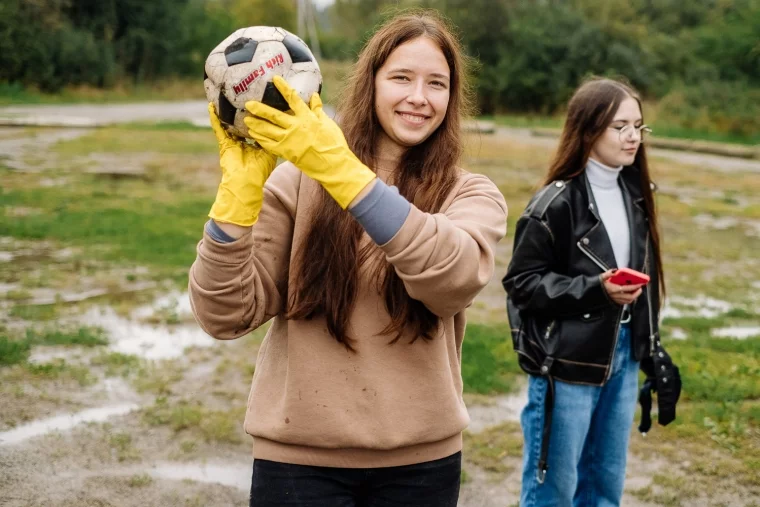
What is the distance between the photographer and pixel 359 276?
209cm

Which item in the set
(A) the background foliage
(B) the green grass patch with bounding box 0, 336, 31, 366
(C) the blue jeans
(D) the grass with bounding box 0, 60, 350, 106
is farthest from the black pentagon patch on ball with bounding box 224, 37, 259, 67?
(A) the background foliage

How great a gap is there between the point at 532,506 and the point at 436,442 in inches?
57.8

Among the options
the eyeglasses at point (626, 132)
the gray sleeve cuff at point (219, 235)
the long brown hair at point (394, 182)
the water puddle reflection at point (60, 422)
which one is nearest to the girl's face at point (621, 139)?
the eyeglasses at point (626, 132)

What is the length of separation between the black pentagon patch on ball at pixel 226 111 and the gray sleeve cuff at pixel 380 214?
408 mm

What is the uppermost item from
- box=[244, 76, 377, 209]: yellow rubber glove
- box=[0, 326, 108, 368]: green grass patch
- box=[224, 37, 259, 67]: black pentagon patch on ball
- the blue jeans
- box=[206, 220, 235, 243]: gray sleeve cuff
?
box=[224, 37, 259, 67]: black pentagon patch on ball

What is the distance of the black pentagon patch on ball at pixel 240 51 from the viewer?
6.63ft

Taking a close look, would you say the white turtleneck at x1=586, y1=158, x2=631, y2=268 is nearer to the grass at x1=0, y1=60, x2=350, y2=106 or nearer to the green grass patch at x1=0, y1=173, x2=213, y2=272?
the green grass patch at x1=0, y1=173, x2=213, y2=272

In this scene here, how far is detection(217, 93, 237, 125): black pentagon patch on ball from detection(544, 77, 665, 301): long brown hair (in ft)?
6.15

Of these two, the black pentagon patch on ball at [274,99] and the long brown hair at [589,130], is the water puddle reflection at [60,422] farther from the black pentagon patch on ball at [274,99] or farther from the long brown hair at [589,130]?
the black pentagon patch on ball at [274,99]

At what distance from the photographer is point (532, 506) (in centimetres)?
342

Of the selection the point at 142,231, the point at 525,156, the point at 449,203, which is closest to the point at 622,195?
the point at 449,203

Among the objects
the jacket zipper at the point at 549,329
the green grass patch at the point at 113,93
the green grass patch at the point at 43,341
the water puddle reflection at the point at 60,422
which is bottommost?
the green grass patch at the point at 113,93

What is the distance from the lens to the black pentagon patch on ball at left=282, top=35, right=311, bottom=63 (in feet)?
6.70

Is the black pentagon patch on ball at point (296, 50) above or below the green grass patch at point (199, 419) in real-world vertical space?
above
